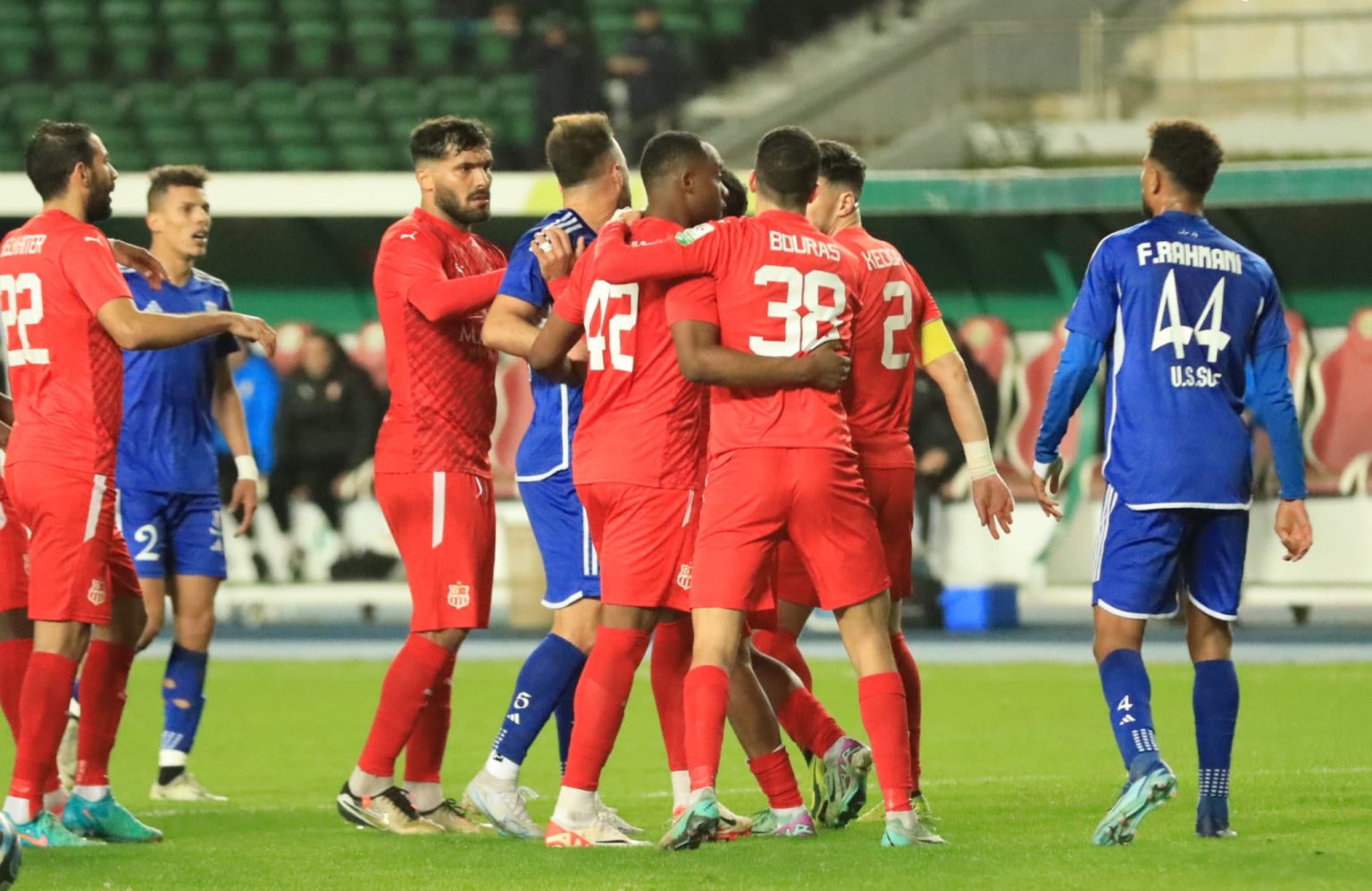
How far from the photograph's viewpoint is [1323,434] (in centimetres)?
1855

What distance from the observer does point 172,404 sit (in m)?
8.84

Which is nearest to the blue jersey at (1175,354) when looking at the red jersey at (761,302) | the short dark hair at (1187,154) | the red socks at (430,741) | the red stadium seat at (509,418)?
the short dark hair at (1187,154)

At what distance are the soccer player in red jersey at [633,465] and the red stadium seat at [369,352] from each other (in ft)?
45.5

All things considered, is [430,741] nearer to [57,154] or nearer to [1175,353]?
[57,154]

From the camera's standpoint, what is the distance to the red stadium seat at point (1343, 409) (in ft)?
60.3

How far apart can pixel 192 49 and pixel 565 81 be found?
4.80m

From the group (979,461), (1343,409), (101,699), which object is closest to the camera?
(979,461)

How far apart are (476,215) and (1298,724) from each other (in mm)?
5256

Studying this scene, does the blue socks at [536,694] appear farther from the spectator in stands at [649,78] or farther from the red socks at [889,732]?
the spectator in stands at [649,78]

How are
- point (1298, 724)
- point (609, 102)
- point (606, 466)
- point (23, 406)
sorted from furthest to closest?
1. point (609, 102)
2. point (1298, 724)
3. point (23, 406)
4. point (606, 466)

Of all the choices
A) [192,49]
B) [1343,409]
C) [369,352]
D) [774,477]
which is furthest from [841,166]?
[192,49]

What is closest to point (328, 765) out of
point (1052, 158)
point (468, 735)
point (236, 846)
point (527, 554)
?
point (468, 735)

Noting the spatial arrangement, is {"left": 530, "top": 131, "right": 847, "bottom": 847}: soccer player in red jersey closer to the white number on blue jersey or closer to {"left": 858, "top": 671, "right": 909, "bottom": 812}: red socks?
{"left": 858, "top": 671, "right": 909, "bottom": 812}: red socks

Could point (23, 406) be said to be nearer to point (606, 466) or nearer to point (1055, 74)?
point (606, 466)
